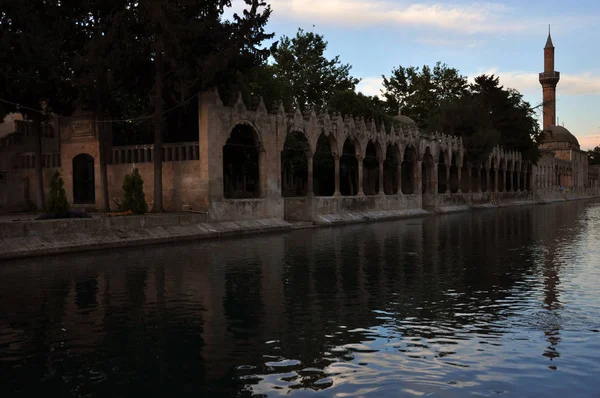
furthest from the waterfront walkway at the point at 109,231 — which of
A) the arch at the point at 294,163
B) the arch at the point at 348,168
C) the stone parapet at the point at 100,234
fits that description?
the arch at the point at 348,168

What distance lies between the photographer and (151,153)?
102 ft

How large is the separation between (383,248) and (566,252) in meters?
6.01

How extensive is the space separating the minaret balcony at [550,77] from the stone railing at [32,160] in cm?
10904

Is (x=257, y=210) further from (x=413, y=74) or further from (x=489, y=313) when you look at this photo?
(x=413, y=74)

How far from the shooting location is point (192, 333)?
901cm

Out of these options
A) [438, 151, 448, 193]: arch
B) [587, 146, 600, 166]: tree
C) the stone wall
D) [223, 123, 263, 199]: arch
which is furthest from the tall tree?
[587, 146, 600, 166]: tree

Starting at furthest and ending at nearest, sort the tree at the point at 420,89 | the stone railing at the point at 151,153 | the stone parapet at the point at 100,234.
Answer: the tree at the point at 420,89
the stone railing at the point at 151,153
the stone parapet at the point at 100,234

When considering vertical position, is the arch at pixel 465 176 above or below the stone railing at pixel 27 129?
below

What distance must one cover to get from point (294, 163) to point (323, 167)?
254cm

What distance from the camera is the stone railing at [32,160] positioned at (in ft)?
113

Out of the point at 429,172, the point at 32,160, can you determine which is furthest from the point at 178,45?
the point at 429,172

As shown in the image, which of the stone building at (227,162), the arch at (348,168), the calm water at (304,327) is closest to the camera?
the calm water at (304,327)

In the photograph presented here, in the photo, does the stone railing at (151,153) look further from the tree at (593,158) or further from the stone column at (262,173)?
the tree at (593,158)

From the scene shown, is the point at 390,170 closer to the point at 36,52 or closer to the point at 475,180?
the point at 475,180
